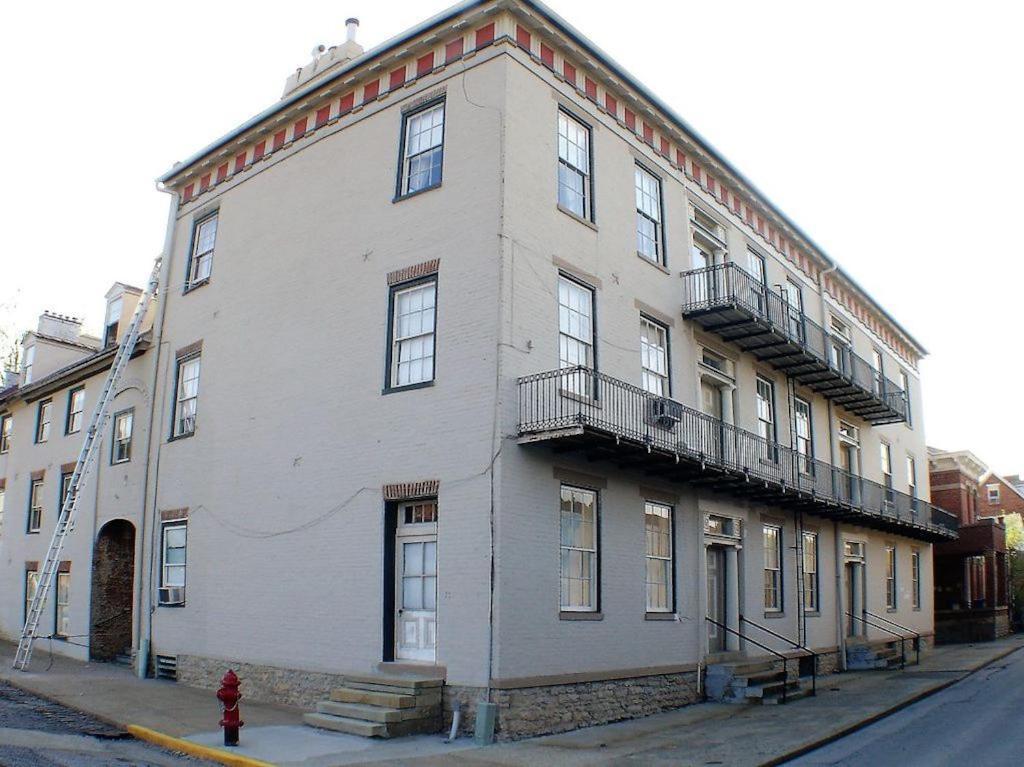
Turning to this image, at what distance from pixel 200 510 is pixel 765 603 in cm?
1175

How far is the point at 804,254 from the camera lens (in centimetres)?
2527

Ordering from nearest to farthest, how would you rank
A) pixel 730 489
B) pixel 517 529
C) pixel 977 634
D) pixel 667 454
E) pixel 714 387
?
1. pixel 517 529
2. pixel 667 454
3. pixel 730 489
4. pixel 714 387
5. pixel 977 634

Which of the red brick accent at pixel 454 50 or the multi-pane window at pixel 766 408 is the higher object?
the red brick accent at pixel 454 50

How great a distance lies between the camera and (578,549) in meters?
14.6

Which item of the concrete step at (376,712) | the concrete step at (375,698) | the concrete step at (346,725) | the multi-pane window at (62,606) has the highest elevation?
the multi-pane window at (62,606)

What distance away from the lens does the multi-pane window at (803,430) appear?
75.2ft

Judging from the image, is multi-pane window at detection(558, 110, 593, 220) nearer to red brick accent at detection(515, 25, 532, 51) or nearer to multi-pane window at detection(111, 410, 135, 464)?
red brick accent at detection(515, 25, 532, 51)

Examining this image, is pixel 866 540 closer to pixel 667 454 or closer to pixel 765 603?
pixel 765 603

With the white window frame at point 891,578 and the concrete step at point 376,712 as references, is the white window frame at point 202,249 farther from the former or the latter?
the white window frame at point 891,578

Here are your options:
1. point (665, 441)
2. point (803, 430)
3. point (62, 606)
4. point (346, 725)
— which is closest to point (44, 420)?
point (62, 606)

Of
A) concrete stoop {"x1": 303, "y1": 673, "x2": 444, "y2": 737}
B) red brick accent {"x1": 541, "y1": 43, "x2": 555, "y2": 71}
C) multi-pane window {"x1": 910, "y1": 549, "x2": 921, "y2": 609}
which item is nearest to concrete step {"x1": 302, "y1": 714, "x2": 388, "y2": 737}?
concrete stoop {"x1": 303, "y1": 673, "x2": 444, "y2": 737}

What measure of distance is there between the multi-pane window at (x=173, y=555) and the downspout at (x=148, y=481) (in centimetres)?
30

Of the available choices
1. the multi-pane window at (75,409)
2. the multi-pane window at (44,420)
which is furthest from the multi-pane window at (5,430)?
the multi-pane window at (75,409)

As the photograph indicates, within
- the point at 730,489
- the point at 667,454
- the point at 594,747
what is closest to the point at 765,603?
the point at 730,489
